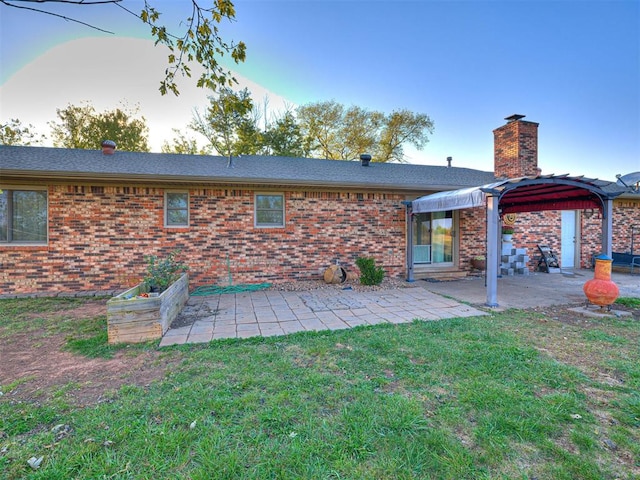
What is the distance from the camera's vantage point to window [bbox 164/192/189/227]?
728cm

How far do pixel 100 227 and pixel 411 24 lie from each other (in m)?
10.9

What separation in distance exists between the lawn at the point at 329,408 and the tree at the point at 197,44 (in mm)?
2770

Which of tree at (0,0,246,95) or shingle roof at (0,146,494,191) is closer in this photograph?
tree at (0,0,246,95)

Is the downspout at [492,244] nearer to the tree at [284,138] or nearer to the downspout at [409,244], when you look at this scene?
the downspout at [409,244]

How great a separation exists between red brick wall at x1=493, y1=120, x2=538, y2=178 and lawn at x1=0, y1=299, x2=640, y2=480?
703 centimetres

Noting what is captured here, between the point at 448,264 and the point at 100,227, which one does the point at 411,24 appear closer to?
the point at 448,264

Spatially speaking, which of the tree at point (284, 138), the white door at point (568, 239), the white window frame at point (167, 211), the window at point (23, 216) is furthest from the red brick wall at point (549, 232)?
the tree at point (284, 138)

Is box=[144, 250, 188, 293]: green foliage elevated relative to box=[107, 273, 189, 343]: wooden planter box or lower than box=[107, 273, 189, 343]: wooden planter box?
elevated

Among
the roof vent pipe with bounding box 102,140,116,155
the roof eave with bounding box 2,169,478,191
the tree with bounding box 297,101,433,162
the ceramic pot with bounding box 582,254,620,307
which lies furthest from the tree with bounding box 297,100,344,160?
the ceramic pot with bounding box 582,254,620,307

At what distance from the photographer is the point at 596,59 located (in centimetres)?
1020

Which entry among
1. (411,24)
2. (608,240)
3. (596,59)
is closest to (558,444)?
(608,240)

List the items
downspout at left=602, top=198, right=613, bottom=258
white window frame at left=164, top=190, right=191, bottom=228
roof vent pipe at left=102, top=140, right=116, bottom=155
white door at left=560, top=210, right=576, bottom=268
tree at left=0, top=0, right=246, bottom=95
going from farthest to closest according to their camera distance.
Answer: white door at left=560, top=210, right=576, bottom=268 → roof vent pipe at left=102, top=140, right=116, bottom=155 → white window frame at left=164, top=190, right=191, bottom=228 → downspout at left=602, top=198, right=613, bottom=258 → tree at left=0, top=0, right=246, bottom=95

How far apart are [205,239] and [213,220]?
1.70 feet

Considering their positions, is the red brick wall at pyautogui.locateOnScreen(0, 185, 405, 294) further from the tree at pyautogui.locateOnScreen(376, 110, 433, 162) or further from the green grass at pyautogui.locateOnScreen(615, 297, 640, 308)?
the tree at pyautogui.locateOnScreen(376, 110, 433, 162)
